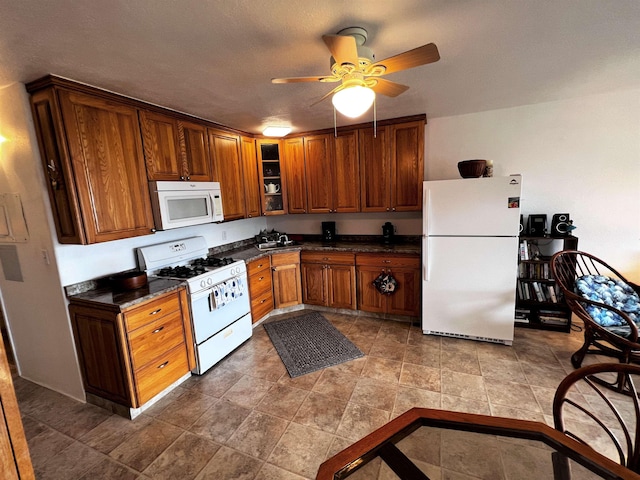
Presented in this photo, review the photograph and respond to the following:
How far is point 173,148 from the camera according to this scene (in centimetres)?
271

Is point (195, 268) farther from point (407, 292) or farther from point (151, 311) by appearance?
point (407, 292)

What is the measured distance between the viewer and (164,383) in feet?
7.71

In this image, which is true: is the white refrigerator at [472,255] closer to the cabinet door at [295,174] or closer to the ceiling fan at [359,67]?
the ceiling fan at [359,67]

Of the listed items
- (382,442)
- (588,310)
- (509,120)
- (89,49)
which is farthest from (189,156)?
(588,310)

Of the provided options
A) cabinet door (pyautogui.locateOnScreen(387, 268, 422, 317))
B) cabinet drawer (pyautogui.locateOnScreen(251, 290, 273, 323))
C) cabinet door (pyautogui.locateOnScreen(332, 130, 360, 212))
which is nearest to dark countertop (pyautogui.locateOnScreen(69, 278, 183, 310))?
cabinet drawer (pyautogui.locateOnScreen(251, 290, 273, 323))

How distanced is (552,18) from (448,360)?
2.58 m

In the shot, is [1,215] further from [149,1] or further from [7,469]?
[7,469]

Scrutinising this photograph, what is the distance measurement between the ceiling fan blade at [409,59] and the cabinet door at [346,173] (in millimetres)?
2060

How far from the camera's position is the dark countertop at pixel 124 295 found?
2.04 meters

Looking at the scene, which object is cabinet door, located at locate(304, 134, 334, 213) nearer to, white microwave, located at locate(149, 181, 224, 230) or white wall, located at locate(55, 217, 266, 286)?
white microwave, located at locate(149, 181, 224, 230)

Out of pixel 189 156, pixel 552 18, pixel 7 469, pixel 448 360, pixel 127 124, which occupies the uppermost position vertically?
pixel 552 18

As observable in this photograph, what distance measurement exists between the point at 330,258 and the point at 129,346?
2.29 meters

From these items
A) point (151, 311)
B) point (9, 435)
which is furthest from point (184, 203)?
point (9, 435)

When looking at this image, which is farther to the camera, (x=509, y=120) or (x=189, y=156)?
(x=509, y=120)
